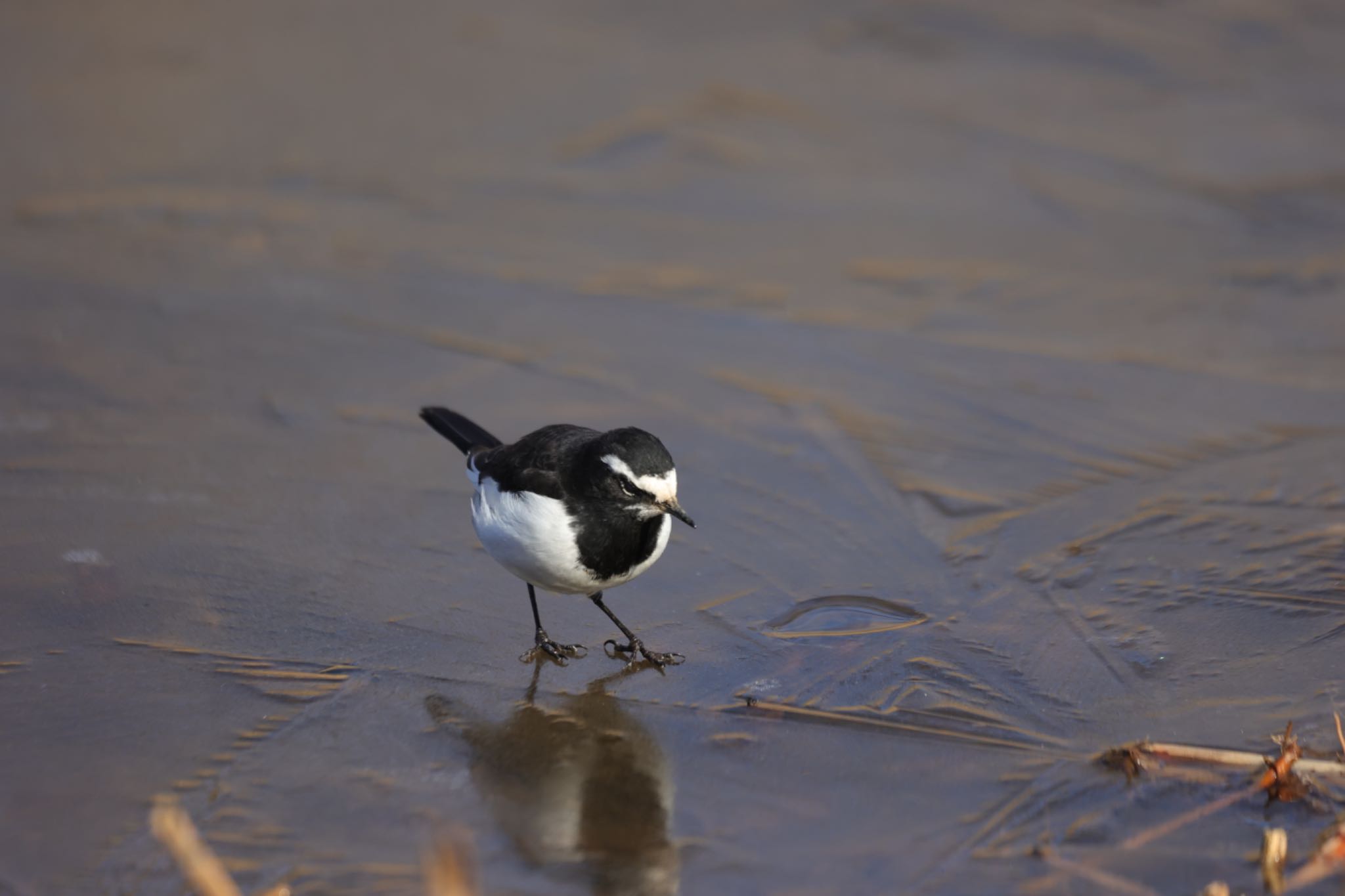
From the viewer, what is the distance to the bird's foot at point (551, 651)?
5.52m

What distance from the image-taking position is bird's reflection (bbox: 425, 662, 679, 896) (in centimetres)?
414

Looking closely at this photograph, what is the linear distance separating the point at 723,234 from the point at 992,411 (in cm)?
279

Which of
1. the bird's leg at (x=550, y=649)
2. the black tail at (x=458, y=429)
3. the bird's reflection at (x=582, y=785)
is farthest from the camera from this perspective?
the black tail at (x=458, y=429)

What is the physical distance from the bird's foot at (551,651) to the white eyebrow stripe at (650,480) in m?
0.84

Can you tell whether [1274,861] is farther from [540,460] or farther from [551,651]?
[540,460]

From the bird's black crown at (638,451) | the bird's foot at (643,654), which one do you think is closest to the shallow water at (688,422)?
the bird's foot at (643,654)

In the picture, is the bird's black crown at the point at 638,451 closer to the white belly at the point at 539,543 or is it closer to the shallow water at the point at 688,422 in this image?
the white belly at the point at 539,543

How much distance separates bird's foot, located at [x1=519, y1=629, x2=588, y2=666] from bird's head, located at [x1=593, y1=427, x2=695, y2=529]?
2.37ft

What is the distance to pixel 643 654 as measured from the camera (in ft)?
17.9

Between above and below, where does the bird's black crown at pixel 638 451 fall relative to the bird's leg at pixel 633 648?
above

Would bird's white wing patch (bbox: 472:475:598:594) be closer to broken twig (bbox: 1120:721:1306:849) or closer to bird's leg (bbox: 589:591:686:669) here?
bird's leg (bbox: 589:591:686:669)

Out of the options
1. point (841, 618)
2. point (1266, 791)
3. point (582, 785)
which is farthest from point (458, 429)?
point (1266, 791)

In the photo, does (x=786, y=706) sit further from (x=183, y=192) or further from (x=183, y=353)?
(x=183, y=192)

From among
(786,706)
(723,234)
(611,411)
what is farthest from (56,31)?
(786,706)
